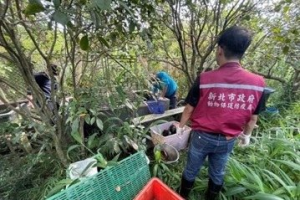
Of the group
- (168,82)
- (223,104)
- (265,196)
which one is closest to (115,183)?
(223,104)

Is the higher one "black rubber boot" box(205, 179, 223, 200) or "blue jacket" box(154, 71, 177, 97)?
"blue jacket" box(154, 71, 177, 97)

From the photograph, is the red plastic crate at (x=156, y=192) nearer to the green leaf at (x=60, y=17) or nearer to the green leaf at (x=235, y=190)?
the green leaf at (x=235, y=190)

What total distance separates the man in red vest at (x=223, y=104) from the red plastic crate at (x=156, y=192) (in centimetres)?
39

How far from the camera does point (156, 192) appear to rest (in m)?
1.50

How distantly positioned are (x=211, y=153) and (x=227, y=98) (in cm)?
51

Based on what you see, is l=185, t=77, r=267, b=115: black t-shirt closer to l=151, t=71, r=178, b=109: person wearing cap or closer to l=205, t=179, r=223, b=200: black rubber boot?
l=205, t=179, r=223, b=200: black rubber boot

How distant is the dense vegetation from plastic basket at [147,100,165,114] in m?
0.47

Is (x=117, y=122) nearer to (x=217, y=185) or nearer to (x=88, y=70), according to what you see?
(x=88, y=70)

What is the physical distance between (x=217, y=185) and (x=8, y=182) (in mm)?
1780

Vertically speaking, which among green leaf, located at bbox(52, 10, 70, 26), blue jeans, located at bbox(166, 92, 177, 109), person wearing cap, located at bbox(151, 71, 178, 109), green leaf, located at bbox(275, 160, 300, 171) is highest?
green leaf, located at bbox(52, 10, 70, 26)

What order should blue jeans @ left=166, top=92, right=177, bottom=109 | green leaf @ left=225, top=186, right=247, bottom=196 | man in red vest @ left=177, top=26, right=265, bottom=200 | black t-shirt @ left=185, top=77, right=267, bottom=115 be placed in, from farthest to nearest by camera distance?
1. blue jeans @ left=166, top=92, right=177, bottom=109
2. green leaf @ left=225, top=186, right=247, bottom=196
3. black t-shirt @ left=185, top=77, right=267, bottom=115
4. man in red vest @ left=177, top=26, right=265, bottom=200

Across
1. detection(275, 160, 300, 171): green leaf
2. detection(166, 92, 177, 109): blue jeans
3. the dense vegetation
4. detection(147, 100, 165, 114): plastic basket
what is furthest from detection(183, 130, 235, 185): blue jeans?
detection(166, 92, 177, 109): blue jeans

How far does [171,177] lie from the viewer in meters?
2.06

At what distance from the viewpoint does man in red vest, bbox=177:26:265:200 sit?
138cm
